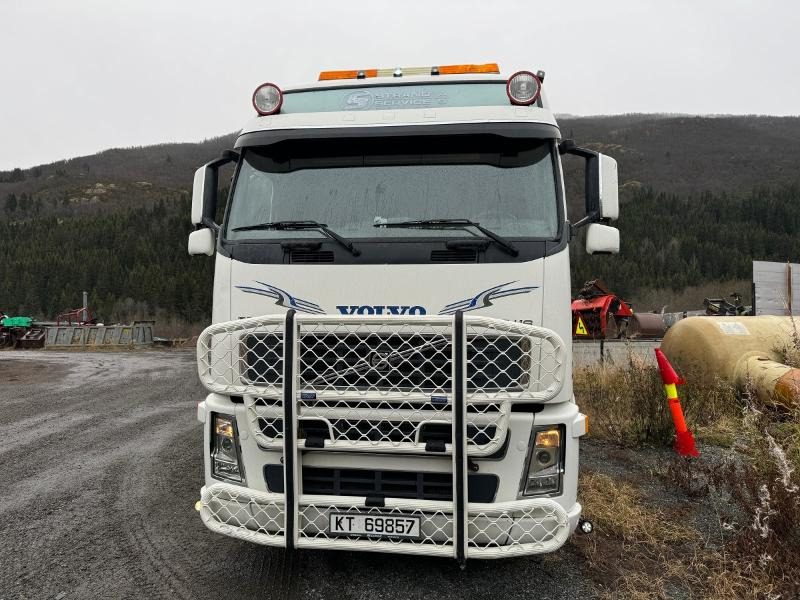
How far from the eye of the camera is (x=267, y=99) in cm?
399

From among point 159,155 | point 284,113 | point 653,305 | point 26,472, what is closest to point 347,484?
point 284,113

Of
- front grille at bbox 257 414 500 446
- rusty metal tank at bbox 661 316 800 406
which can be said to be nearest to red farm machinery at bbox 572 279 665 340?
rusty metal tank at bbox 661 316 800 406

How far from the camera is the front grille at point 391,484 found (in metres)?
3.13

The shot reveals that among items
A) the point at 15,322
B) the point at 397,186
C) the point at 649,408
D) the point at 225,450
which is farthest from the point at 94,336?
the point at 397,186

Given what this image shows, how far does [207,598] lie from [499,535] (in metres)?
1.67

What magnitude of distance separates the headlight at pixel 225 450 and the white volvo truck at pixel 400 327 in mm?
12

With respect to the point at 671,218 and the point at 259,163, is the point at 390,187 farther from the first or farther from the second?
the point at 671,218

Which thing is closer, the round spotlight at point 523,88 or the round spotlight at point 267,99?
the round spotlight at point 523,88

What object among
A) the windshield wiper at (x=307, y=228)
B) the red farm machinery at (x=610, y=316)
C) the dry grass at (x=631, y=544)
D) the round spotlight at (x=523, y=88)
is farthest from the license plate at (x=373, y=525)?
the red farm machinery at (x=610, y=316)

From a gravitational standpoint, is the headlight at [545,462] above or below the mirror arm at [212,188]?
below

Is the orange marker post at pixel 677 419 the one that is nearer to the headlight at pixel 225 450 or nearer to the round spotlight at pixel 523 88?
the round spotlight at pixel 523 88

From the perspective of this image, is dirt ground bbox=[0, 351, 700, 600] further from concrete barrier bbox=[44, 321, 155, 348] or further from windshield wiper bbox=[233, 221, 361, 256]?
concrete barrier bbox=[44, 321, 155, 348]

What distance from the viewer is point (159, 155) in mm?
125625

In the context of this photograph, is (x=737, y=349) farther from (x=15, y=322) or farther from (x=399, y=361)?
(x=15, y=322)
